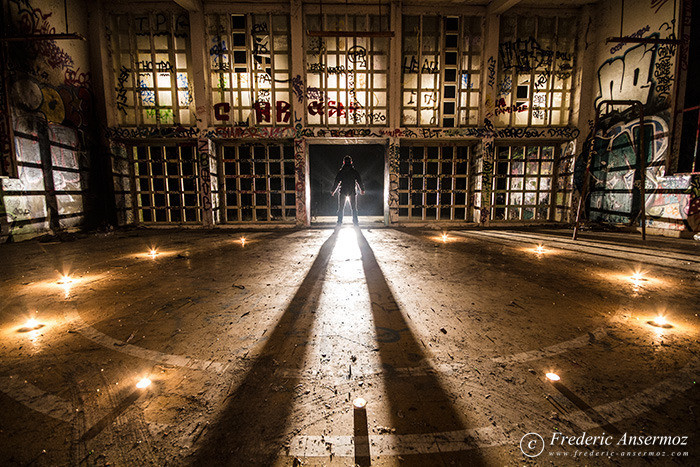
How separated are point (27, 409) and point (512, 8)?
466 inches

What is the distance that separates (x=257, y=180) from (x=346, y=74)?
162 inches

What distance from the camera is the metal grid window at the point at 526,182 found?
919cm

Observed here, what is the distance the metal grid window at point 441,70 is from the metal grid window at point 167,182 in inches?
265

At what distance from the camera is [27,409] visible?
1467 mm

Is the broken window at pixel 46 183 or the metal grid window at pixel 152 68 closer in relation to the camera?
the broken window at pixel 46 183

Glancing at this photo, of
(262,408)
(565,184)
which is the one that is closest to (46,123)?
(262,408)

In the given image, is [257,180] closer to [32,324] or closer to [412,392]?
[32,324]

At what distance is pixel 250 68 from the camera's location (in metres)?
8.42

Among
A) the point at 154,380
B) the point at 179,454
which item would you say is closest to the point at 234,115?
the point at 154,380

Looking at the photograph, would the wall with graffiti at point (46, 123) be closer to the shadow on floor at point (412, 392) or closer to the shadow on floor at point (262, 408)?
the shadow on floor at point (262, 408)

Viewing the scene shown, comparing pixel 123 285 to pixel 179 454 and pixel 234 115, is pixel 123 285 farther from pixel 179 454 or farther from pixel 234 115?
pixel 234 115

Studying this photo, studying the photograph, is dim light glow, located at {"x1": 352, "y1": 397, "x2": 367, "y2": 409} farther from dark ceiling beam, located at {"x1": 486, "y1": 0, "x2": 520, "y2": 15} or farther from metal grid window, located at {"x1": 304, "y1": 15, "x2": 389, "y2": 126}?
dark ceiling beam, located at {"x1": 486, "y1": 0, "x2": 520, "y2": 15}

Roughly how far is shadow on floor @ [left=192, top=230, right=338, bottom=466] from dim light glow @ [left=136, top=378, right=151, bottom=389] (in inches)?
20.1

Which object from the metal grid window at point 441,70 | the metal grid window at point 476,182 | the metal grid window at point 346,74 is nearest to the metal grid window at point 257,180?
the metal grid window at point 346,74
